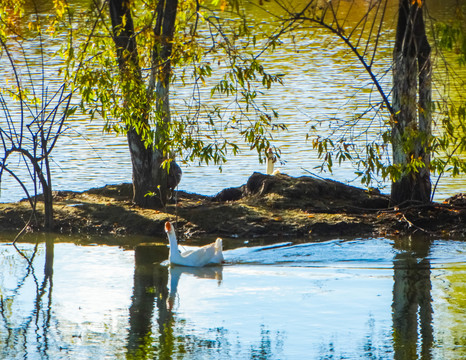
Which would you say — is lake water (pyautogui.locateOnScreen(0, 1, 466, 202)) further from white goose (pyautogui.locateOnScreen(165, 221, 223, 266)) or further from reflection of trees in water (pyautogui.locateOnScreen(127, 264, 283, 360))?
reflection of trees in water (pyautogui.locateOnScreen(127, 264, 283, 360))

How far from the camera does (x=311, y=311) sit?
10.5 m

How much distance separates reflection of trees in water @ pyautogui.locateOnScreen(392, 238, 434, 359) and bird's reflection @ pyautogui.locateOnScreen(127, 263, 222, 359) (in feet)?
8.40

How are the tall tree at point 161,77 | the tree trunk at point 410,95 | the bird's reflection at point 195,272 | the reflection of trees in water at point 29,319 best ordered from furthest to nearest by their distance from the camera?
the tree trunk at point 410,95 → the bird's reflection at point 195,272 → the tall tree at point 161,77 → the reflection of trees in water at point 29,319

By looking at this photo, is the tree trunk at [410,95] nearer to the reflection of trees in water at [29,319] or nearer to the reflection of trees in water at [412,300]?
the reflection of trees in water at [412,300]

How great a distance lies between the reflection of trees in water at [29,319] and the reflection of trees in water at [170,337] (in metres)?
1.05

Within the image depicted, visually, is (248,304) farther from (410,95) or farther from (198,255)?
(410,95)

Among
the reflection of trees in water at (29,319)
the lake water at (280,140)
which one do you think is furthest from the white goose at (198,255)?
the lake water at (280,140)

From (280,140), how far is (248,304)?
12791 mm

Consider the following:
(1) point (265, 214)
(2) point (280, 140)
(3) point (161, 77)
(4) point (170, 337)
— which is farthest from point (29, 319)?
(2) point (280, 140)

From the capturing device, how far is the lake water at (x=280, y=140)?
19281 millimetres

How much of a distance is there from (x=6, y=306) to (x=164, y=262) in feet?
9.58

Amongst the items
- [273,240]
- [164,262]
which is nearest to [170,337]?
[164,262]

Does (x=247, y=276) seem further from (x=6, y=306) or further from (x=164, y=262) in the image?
(x=6, y=306)

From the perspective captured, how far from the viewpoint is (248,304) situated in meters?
10.8
